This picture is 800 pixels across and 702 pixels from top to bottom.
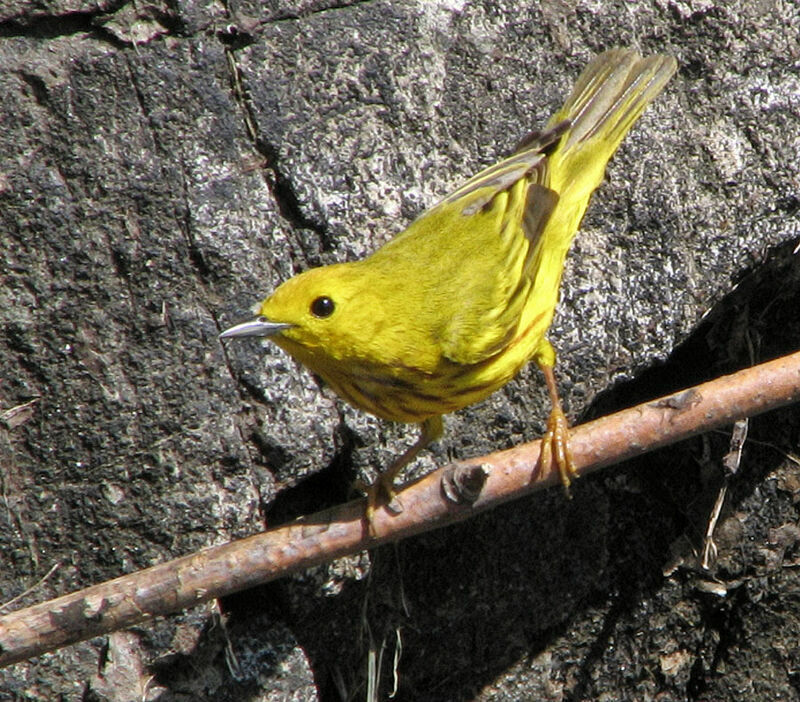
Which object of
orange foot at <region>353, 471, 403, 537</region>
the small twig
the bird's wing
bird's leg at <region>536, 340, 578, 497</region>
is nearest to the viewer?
orange foot at <region>353, 471, 403, 537</region>

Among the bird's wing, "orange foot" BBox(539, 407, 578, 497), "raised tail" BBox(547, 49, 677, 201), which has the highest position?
"raised tail" BBox(547, 49, 677, 201)

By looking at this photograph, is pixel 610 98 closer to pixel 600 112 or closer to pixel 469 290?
pixel 600 112

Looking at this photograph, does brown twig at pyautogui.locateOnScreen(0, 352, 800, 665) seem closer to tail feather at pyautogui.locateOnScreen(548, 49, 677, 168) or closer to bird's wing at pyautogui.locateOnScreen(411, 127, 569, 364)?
bird's wing at pyautogui.locateOnScreen(411, 127, 569, 364)

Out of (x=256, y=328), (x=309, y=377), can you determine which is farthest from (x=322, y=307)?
(x=309, y=377)

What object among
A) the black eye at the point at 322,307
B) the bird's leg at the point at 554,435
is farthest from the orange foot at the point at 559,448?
the black eye at the point at 322,307

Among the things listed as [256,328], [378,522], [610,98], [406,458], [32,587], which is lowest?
[378,522]

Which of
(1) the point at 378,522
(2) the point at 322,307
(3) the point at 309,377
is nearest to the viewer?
(1) the point at 378,522

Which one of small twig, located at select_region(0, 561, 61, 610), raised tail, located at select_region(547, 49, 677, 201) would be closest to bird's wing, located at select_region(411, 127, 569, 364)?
raised tail, located at select_region(547, 49, 677, 201)

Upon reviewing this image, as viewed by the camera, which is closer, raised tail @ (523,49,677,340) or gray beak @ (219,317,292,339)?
gray beak @ (219,317,292,339)

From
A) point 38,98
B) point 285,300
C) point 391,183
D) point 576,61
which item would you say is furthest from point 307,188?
point 576,61
